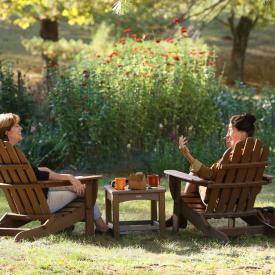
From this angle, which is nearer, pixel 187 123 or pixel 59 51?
pixel 187 123

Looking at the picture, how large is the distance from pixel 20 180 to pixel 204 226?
167 centimetres

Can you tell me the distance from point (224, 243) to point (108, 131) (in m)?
5.25

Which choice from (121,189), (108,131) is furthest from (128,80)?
(121,189)

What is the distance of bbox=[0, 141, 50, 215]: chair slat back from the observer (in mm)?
7324

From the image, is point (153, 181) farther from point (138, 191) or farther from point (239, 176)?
point (239, 176)

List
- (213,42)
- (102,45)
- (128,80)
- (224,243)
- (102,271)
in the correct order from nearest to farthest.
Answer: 1. (102,271)
2. (224,243)
3. (128,80)
4. (102,45)
5. (213,42)

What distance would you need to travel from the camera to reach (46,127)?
13.4 m

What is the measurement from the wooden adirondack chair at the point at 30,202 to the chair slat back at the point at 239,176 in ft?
3.60

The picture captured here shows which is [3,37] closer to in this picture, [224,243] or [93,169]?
[93,169]

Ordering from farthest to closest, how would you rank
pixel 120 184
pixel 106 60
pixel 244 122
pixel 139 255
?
pixel 106 60
pixel 120 184
pixel 244 122
pixel 139 255

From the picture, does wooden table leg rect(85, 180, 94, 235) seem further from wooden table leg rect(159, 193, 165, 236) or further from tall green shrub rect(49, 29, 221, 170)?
tall green shrub rect(49, 29, 221, 170)

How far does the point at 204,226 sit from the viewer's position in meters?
7.55

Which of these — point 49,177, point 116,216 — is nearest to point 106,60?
point 116,216

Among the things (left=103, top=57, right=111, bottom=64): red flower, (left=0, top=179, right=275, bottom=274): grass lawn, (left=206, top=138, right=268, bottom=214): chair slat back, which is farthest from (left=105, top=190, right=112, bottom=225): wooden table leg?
(left=103, top=57, right=111, bottom=64): red flower
